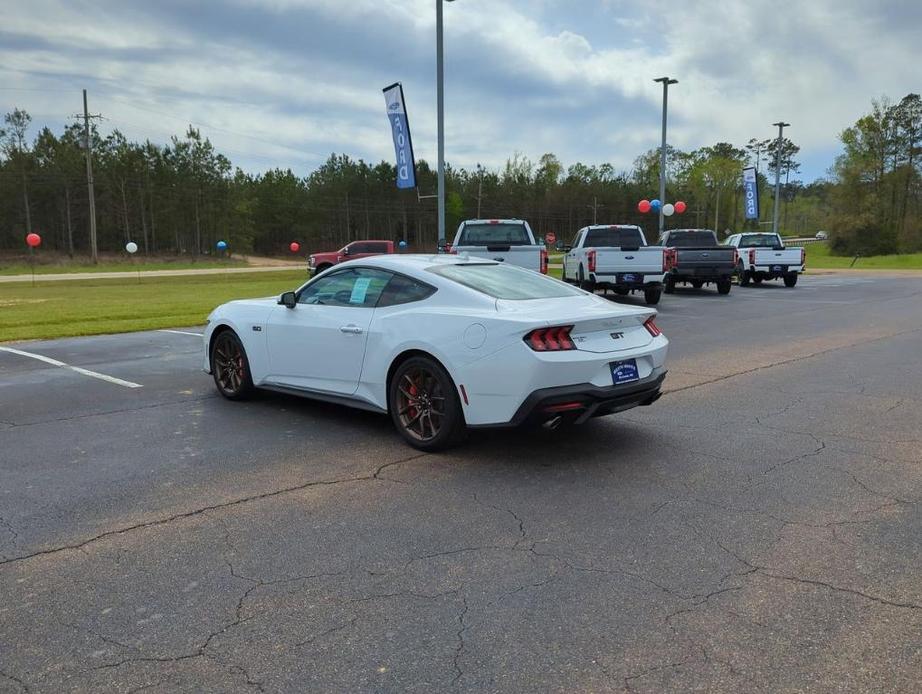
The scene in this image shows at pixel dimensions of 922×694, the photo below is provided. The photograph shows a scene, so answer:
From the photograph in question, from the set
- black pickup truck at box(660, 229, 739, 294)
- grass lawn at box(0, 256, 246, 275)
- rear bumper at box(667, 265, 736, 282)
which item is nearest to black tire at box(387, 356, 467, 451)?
black pickup truck at box(660, 229, 739, 294)

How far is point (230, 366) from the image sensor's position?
7.43 metres

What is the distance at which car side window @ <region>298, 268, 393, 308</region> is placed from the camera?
6.17 metres

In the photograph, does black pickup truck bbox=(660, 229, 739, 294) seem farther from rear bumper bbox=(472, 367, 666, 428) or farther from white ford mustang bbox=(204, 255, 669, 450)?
rear bumper bbox=(472, 367, 666, 428)

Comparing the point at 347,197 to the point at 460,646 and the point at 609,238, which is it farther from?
the point at 460,646

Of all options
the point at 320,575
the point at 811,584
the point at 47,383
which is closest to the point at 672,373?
the point at 811,584

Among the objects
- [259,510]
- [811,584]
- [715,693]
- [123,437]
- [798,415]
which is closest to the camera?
[715,693]

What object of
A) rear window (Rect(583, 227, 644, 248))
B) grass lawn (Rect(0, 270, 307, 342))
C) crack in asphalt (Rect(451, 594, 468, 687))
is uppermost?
rear window (Rect(583, 227, 644, 248))

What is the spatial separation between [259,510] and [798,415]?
4863 millimetres

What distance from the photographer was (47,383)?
849 centimetres

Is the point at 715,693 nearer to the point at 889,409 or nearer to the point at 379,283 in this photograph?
the point at 379,283

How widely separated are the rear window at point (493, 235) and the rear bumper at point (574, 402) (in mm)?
12471

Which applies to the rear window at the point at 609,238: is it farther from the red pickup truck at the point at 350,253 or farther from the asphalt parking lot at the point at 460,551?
the red pickup truck at the point at 350,253

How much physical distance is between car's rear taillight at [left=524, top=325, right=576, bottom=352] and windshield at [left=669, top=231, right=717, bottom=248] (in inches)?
830

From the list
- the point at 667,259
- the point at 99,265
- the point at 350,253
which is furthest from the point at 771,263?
the point at 99,265
